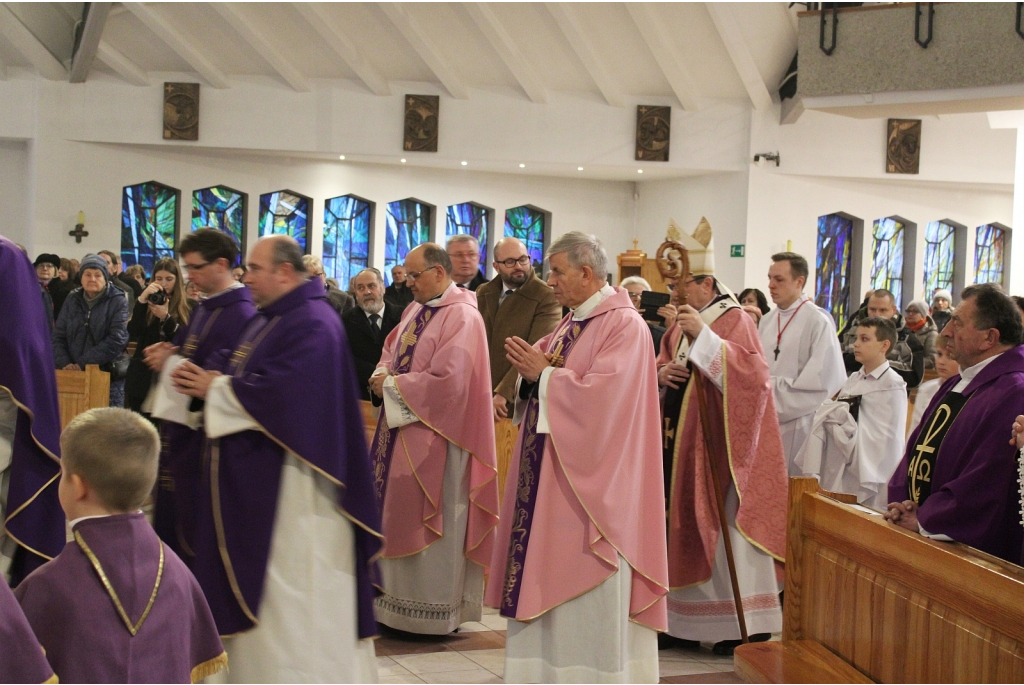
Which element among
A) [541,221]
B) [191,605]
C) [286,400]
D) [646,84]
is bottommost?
[191,605]

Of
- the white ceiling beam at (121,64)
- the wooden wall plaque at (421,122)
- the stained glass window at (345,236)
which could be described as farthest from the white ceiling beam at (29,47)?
the wooden wall plaque at (421,122)

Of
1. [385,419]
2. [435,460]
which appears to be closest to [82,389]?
[385,419]

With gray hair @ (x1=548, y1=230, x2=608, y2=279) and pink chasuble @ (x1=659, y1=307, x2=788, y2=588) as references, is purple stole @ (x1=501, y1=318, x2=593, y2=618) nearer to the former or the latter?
gray hair @ (x1=548, y1=230, x2=608, y2=279)

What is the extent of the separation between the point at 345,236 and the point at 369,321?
1038 centimetres

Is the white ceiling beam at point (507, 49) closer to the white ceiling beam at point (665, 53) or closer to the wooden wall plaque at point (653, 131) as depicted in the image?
the wooden wall plaque at point (653, 131)

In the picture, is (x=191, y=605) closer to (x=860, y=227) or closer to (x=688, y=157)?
(x=688, y=157)

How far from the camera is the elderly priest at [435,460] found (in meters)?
4.91

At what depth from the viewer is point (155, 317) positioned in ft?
24.1

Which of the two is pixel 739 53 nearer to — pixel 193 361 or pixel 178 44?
pixel 178 44

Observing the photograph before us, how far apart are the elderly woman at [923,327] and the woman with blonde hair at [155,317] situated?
22.0 ft

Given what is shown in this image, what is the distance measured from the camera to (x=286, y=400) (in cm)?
326

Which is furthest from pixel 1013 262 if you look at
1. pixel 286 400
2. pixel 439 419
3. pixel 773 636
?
pixel 286 400

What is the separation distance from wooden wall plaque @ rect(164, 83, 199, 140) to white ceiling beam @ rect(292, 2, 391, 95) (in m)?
2.12

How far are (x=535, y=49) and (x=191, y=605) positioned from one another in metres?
14.1
